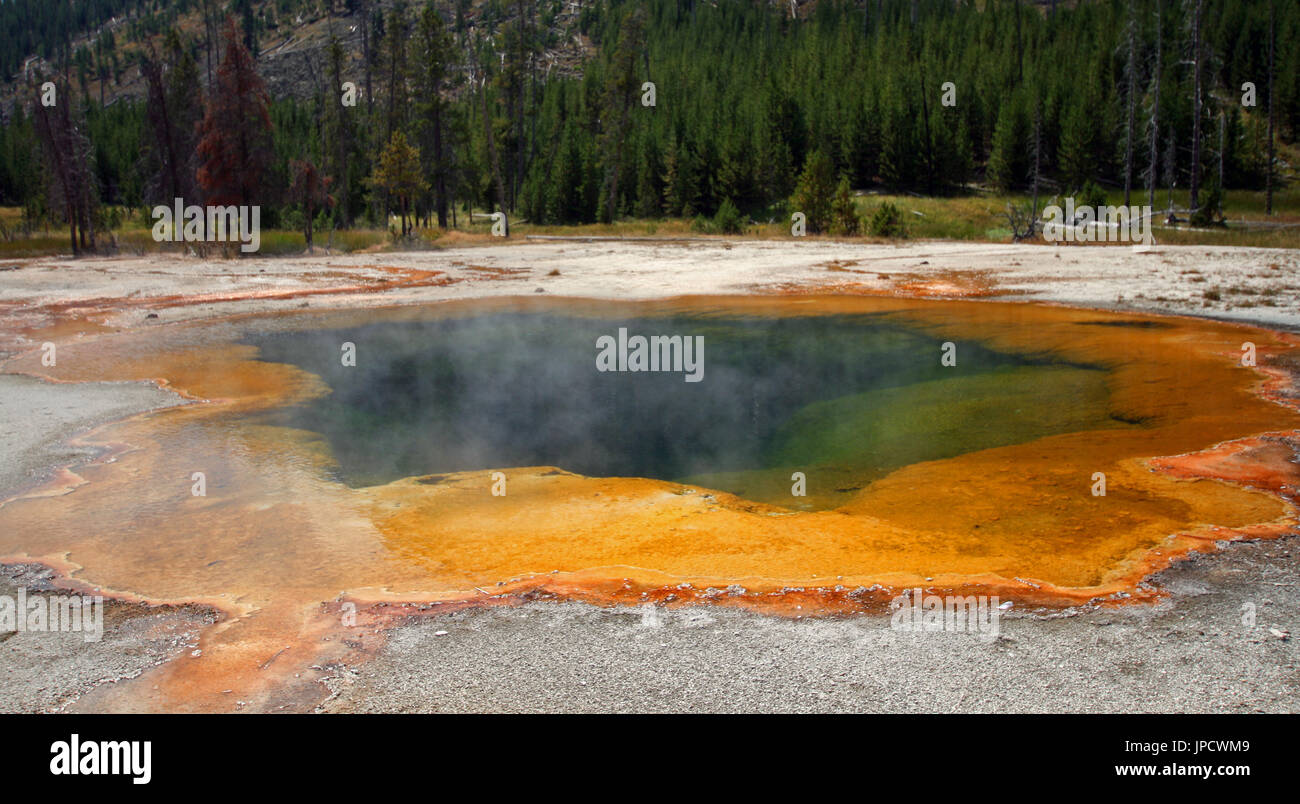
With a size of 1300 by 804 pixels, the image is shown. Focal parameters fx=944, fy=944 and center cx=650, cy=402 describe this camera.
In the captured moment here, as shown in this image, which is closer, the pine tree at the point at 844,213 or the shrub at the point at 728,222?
the pine tree at the point at 844,213

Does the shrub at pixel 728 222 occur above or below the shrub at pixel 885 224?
above

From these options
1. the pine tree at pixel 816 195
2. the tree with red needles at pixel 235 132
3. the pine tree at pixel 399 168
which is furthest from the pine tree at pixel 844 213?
the tree with red needles at pixel 235 132

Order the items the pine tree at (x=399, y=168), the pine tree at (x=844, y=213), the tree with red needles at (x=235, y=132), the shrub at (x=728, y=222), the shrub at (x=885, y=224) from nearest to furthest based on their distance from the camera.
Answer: the tree with red needles at (x=235, y=132), the shrub at (x=885, y=224), the pine tree at (x=844, y=213), the pine tree at (x=399, y=168), the shrub at (x=728, y=222)

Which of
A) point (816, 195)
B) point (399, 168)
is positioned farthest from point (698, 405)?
point (399, 168)

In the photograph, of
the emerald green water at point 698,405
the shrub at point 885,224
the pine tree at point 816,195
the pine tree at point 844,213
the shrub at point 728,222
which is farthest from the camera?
the shrub at point 728,222

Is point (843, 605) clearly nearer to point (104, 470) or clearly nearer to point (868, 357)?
point (104, 470)

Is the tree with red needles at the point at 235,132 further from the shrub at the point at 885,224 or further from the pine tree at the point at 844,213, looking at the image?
the shrub at the point at 885,224

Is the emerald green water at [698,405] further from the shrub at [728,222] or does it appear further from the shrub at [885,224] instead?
the shrub at [728,222]

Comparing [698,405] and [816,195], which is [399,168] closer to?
[816,195]

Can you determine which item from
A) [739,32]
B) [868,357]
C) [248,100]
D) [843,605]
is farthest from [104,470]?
[739,32]

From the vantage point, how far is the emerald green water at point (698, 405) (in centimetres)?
1106

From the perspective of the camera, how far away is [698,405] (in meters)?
14.2

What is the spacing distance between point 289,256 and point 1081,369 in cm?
3187

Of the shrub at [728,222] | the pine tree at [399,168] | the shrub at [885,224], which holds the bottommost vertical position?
the shrub at [885,224]
